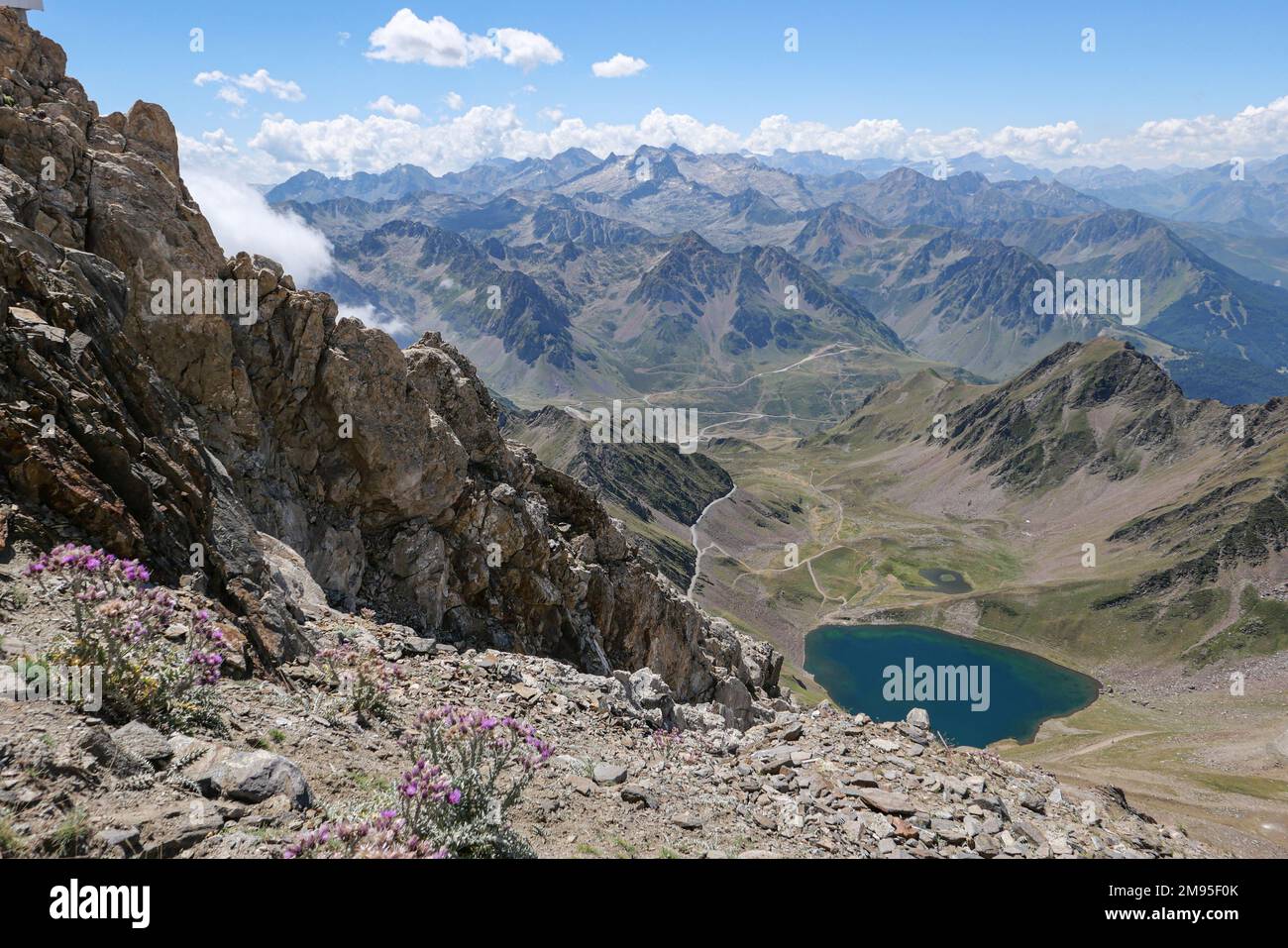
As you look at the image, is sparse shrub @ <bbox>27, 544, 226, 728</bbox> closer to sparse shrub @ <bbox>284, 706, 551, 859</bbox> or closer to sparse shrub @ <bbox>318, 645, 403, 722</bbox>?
sparse shrub @ <bbox>318, 645, 403, 722</bbox>

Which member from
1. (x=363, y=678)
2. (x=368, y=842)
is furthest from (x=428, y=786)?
(x=363, y=678)

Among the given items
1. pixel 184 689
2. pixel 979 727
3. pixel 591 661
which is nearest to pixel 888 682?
pixel 979 727

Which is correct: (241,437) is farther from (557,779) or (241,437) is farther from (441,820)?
(441,820)

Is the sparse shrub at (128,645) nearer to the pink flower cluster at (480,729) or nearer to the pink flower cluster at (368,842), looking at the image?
the pink flower cluster at (480,729)

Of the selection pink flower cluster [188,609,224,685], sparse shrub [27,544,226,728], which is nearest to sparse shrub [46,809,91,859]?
sparse shrub [27,544,226,728]

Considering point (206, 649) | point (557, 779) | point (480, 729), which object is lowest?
point (557, 779)

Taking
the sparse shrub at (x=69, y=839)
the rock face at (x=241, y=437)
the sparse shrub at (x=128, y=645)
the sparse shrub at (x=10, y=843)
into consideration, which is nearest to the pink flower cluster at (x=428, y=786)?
the sparse shrub at (x=69, y=839)

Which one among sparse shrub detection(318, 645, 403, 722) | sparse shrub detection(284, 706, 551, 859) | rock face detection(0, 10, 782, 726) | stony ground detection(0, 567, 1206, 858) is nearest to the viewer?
sparse shrub detection(284, 706, 551, 859)
